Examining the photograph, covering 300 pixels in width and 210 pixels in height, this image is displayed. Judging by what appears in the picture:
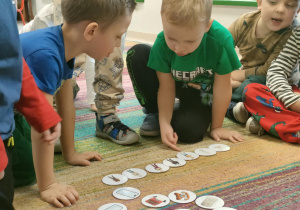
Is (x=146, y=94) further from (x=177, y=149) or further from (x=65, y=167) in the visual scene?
(x=65, y=167)

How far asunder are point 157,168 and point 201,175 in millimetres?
142

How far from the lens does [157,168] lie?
1195 mm

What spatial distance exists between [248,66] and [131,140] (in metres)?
0.73

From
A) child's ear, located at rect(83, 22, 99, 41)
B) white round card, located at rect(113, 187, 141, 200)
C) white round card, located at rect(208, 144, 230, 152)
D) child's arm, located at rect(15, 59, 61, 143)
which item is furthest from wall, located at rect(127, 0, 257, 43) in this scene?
child's arm, located at rect(15, 59, 61, 143)

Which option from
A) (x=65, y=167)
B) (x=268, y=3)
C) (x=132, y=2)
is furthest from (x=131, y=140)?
(x=268, y=3)

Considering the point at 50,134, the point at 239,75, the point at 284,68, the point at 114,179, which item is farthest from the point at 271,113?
the point at 50,134

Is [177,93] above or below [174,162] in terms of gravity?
above

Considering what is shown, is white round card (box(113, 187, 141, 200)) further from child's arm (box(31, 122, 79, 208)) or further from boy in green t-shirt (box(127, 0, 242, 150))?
boy in green t-shirt (box(127, 0, 242, 150))

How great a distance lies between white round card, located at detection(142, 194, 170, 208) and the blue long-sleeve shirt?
457 millimetres

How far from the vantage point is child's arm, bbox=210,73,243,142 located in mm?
1404

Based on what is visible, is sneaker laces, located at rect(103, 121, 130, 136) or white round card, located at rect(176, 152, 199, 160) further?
sneaker laces, located at rect(103, 121, 130, 136)

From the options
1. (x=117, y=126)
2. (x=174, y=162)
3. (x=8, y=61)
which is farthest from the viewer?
(x=117, y=126)

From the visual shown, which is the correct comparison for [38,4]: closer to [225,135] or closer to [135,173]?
[225,135]

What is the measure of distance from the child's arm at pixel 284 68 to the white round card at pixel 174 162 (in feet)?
1.70
